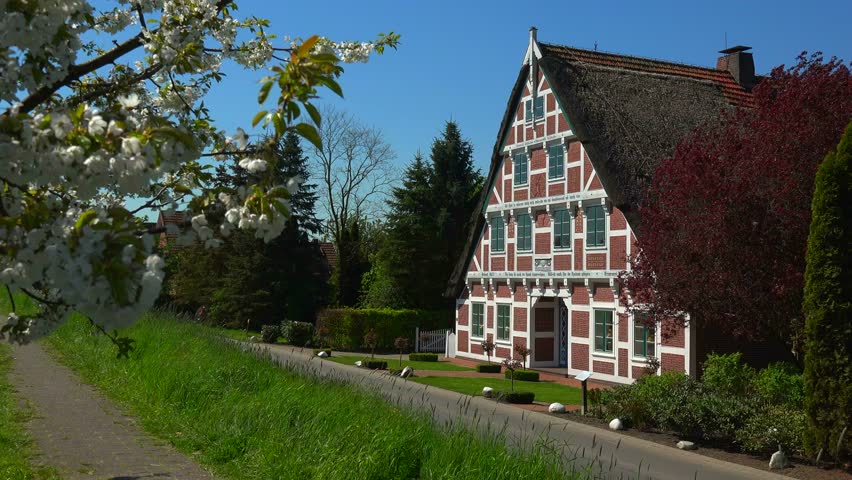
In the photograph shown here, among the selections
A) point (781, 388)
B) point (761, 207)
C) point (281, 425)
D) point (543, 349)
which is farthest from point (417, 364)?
point (281, 425)

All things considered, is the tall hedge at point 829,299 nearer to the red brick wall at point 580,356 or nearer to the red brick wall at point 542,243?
the red brick wall at point 580,356

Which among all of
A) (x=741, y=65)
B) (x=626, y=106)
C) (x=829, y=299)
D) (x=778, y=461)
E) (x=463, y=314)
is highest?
(x=741, y=65)

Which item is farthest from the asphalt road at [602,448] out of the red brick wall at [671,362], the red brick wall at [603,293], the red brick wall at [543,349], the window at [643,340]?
the red brick wall at [543,349]

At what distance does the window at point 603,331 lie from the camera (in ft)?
77.4

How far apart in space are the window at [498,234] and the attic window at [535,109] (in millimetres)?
3762

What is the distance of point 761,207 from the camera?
15.7m

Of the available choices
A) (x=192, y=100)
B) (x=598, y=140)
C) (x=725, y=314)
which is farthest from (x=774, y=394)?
(x=192, y=100)

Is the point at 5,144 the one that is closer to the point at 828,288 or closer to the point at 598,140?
the point at 828,288

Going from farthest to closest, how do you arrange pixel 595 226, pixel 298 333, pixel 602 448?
pixel 298 333
pixel 595 226
pixel 602 448

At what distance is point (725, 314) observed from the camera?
1647 centimetres

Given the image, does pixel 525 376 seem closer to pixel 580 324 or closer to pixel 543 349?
pixel 580 324

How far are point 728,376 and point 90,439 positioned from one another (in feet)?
41.5

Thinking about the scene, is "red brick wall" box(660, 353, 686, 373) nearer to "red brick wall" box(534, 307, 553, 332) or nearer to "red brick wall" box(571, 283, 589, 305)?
"red brick wall" box(571, 283, 589, 305)

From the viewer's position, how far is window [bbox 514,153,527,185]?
1073 inches
